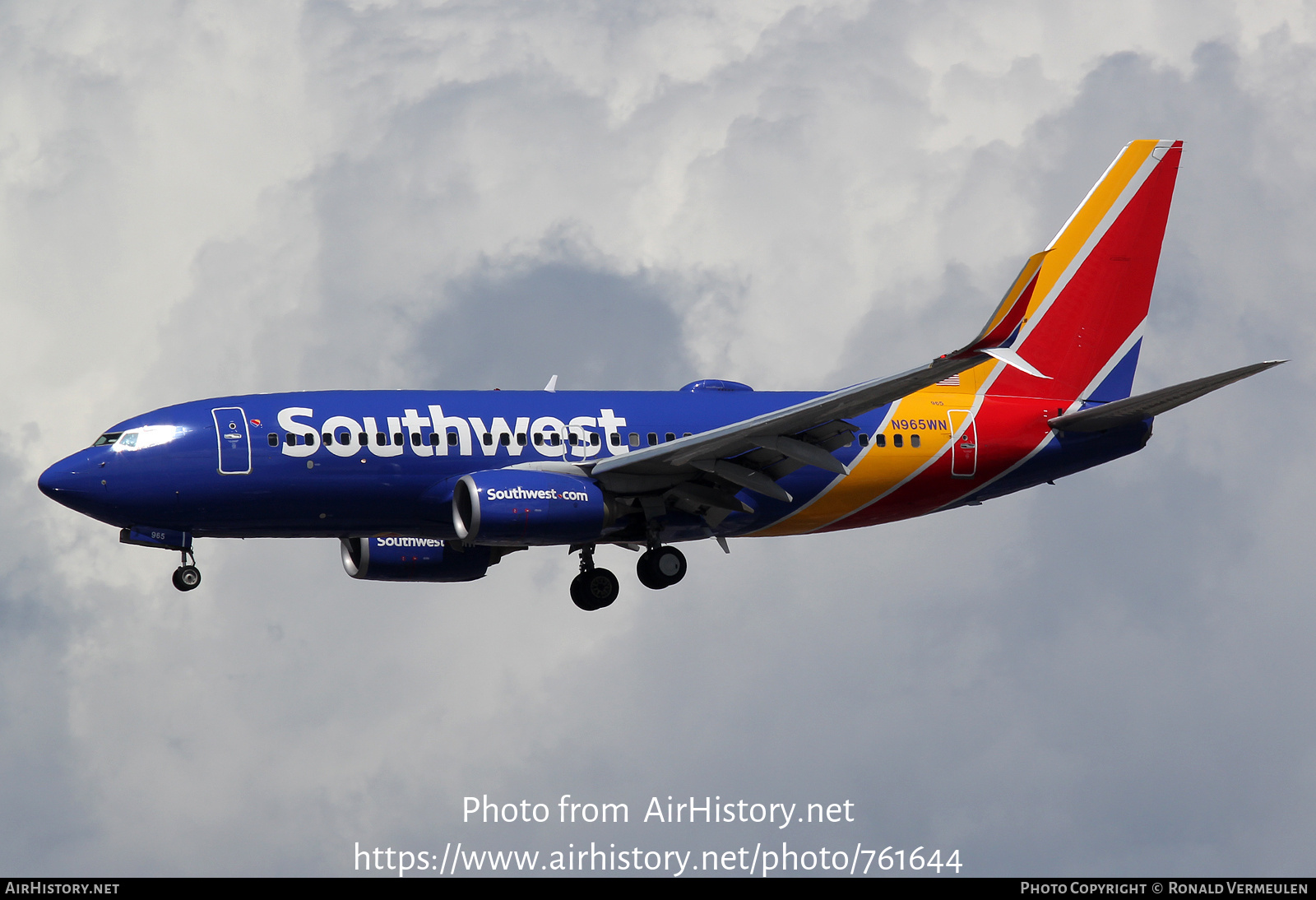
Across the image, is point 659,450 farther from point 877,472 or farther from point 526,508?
point 877,472

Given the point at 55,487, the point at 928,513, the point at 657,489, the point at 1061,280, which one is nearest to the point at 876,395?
the point at 657,489

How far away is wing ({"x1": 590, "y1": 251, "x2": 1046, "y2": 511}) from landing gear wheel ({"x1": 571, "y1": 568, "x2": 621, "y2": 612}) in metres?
3.76

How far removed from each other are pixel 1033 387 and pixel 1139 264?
18.9ft

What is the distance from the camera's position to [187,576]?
4441 centimetres

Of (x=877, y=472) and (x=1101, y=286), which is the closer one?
(x=877, y=472)

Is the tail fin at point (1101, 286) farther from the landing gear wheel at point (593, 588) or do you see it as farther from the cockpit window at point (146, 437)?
the cockpit window at point (146, 437)

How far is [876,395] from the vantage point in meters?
41.9

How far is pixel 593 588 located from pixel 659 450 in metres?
5.98

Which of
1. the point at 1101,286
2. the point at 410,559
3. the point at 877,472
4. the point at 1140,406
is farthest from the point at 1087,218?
the point at 410,559

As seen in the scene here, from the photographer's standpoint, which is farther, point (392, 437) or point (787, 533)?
point (787, 533)

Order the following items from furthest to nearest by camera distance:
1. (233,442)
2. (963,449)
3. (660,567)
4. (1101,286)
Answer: (1101,286)
(963,449)
(660,567)
(233,442)

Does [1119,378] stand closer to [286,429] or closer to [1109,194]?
[1109,194]

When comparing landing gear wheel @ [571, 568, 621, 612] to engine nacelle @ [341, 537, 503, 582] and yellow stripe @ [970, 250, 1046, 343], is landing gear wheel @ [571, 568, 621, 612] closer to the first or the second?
engine nacelle @ [341, 537, 503, 582]

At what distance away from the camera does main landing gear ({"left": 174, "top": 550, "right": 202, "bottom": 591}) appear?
4412 cm
